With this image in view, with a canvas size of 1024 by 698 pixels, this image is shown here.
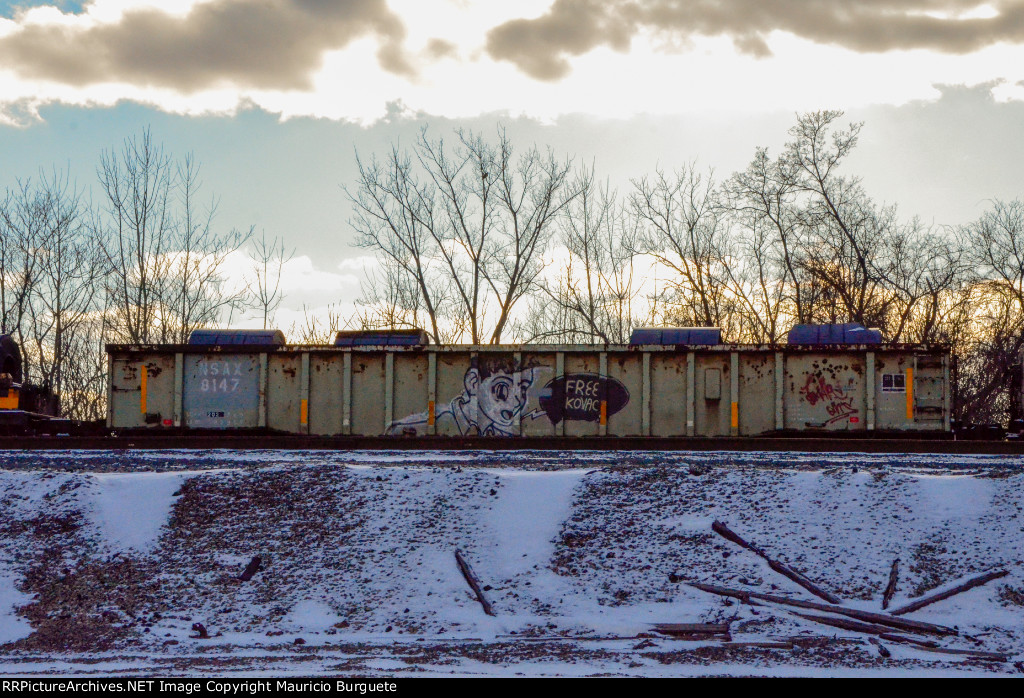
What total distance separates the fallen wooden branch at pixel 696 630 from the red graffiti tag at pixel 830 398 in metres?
9.10

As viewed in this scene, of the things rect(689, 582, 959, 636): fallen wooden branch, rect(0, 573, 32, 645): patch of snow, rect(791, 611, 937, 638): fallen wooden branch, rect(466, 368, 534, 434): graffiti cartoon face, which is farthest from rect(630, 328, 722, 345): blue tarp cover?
rect(0, 573, 32, 645): patch of snow

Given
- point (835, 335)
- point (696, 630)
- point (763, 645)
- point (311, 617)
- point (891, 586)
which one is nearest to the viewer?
point (763, 645)

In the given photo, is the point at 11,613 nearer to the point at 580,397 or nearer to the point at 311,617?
the point at 311,617

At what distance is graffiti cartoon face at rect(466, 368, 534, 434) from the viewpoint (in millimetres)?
18312

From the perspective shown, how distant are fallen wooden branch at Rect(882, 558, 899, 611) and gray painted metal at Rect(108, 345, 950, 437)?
707cm

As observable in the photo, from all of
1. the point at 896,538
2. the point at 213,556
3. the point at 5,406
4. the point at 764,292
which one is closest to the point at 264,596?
the point at 213,556

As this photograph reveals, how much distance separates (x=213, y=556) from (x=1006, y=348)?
104 feet

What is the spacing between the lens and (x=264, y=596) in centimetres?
1044

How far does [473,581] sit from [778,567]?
366 centimetres

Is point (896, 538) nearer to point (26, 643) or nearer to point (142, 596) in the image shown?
point (142, 596)

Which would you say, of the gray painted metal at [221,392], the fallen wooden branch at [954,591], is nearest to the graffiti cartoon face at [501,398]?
the gray painted metal at [221,392]

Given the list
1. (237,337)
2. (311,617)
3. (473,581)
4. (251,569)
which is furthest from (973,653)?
(237,337)

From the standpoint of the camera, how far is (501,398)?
1834cm

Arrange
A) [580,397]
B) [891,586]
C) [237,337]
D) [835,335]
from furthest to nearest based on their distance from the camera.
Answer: [237,337] < [835,335] < [580,397] < [891,586]
